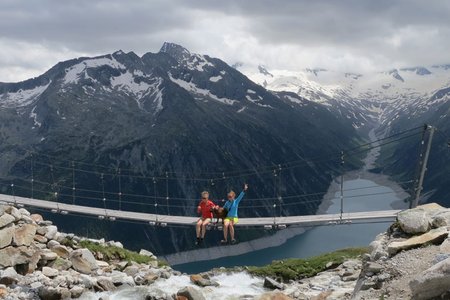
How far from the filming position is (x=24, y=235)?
47.9 ft

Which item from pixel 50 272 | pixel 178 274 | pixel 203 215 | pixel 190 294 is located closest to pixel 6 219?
pixel 50 272

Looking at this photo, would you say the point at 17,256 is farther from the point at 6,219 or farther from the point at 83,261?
the point at 83,261

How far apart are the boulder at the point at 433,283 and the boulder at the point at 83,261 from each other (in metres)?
9.90

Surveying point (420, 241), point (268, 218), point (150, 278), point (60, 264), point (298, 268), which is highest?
point (420, 241)

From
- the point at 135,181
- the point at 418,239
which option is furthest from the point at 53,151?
the point at 418,239

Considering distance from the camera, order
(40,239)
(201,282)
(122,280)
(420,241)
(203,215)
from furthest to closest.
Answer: (203,215)
(201,282)
(40,239)
(122,280)
(420,241)

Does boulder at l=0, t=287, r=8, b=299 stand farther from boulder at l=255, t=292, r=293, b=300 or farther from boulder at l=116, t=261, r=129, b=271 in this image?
boulder at l=255, t=292, r=293, b=300

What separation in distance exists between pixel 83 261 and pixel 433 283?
34.3 feet

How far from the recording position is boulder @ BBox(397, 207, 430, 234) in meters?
12.1

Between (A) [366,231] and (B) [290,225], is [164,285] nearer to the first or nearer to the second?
(B) [290,225]

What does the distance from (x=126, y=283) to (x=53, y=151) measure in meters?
186

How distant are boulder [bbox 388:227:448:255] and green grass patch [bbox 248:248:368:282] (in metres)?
7.40

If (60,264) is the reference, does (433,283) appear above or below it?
above

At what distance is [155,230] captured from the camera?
139 meters
